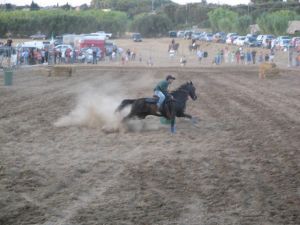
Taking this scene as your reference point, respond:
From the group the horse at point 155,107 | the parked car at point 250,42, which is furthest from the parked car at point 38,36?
the horse at point 155,107

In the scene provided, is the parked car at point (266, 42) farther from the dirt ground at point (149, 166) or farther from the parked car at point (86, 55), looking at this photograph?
the dirt ground at point (149, 166)

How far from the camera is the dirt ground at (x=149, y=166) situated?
8844 millimetres

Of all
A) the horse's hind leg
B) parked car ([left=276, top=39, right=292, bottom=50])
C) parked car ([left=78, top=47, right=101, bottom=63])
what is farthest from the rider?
parked car ([left=276, top=39, right=292, bottom=50])

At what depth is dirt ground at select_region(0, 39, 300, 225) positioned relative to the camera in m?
8.84

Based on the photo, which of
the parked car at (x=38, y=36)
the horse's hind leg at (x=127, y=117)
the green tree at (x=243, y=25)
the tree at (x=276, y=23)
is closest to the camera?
the horse's hind leg at (x=127, y=117)

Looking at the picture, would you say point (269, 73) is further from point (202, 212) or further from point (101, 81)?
point (202, 212)

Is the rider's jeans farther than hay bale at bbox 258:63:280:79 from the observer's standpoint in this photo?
No

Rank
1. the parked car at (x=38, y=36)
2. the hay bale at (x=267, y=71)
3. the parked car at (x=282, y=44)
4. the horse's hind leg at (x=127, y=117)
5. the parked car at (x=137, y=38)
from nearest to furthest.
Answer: the horse's hind leg at (x=127, y=117), the hay bale at (x=267, y=71), the parked car at (x=282, y=44), the parked car at (x=38, y=36), the parked car at (x=137, y=38)

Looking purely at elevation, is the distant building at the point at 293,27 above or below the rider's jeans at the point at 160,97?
above

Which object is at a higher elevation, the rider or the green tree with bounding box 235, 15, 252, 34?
the green tree with bounding box 235, 15, 252, 34

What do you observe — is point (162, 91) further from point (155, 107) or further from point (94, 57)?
point (94, 57)

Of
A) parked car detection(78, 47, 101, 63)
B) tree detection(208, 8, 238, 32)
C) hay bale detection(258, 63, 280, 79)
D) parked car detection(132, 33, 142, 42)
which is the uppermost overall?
tree detection(208, 8, 238, 32)

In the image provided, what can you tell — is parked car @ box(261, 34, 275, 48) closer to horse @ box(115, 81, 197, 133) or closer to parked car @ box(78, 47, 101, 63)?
parked car @ box(78, 47, 101, 63)

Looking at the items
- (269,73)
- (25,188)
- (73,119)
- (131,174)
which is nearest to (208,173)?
(131,174)
